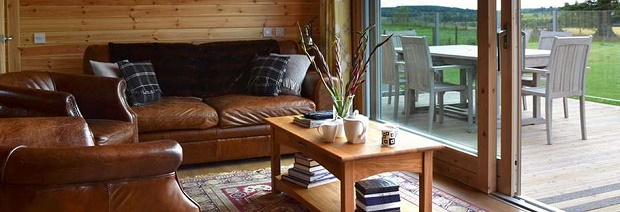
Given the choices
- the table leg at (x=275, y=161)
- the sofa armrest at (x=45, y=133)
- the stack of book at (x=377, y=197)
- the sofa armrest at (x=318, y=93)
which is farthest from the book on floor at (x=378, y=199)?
the sofa armrest at (x=318, y=93)

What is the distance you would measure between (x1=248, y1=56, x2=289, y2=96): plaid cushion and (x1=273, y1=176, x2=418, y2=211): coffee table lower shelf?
127 cm

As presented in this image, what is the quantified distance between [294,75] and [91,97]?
1.56 meters

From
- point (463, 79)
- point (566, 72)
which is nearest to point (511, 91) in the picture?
point (566, 72)

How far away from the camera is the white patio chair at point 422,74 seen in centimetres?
441

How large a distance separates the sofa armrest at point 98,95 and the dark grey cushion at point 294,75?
51.2 inches

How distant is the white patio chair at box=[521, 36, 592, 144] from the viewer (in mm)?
3406

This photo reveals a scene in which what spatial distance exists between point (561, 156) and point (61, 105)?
9.46 feet

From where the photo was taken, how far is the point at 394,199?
9.84 feet

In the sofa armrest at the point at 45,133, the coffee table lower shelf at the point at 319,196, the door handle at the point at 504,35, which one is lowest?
the coffee table lower shelf at the point at 319,196

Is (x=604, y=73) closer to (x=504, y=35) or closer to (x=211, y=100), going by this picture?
(x=504, y=35)

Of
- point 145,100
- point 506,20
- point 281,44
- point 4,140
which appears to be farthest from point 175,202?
point 281,44

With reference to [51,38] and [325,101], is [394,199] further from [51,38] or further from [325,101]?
[51,38]

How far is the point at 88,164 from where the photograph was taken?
5.79 ft

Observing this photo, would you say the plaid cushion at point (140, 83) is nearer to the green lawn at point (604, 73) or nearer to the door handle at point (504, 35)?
the door handle at point (504, 35)
